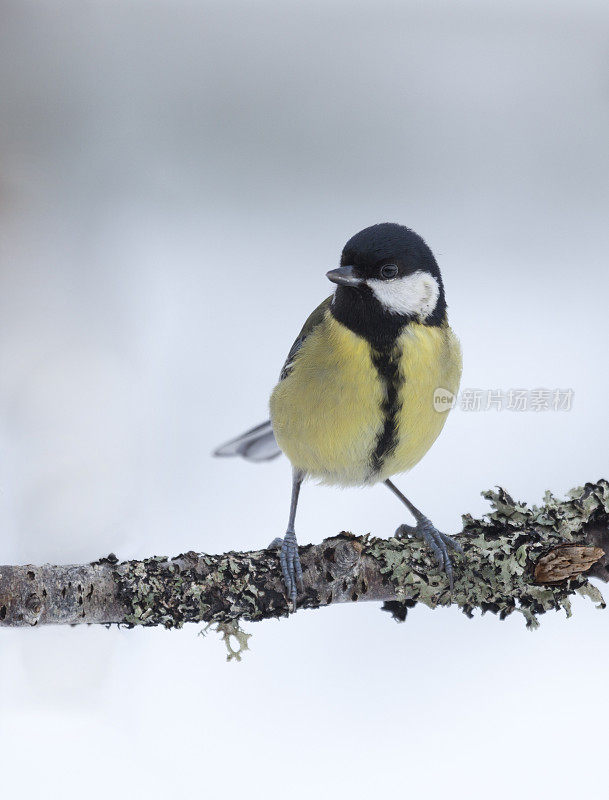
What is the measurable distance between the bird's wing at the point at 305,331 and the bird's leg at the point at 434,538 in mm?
258

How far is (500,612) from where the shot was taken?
0.91m

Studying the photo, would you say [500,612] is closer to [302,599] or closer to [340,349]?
[302,599]

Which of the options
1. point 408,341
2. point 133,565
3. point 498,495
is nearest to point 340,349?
point 408,341

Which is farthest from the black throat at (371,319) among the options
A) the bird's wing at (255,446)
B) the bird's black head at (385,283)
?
the bird's wing at (255,446)

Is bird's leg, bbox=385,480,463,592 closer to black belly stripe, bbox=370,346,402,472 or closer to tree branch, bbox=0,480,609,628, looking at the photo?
tree branch, bbox=0,480,609,628

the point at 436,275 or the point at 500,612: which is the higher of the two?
the point at 436,275

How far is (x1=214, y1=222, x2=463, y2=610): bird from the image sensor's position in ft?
2.99

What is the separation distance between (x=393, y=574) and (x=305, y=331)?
36 centimetres

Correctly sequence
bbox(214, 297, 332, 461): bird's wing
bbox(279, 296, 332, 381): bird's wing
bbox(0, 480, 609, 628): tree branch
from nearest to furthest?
1. bbox(0, 480, 609, 628): tree branch
2. bbox(279, 296, 332, 381): bird's wing
3. bbox(214, 297, 332, 461): bird's wing

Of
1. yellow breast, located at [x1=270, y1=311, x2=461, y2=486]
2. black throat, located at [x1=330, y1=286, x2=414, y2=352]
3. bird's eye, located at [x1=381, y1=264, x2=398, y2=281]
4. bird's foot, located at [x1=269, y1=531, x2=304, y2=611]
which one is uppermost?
bird's eye, located at [x1=381, y1=264, x2=398, y2=281]

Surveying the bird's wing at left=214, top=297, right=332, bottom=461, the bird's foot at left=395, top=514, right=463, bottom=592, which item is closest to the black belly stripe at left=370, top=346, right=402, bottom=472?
the bird's foot at left=395, top=514, right=463, bottom=592

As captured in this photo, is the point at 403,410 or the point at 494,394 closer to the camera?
the point at 403,410

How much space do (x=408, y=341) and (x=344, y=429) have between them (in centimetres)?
13

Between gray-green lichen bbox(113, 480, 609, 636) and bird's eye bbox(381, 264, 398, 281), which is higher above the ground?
bird's eye bbox(381, 264, 398, 281)
